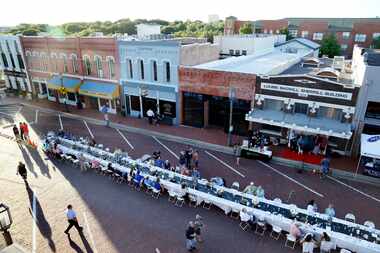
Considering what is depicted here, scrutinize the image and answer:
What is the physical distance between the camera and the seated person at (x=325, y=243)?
1080 cm

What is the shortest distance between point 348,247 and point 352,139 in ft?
32.4

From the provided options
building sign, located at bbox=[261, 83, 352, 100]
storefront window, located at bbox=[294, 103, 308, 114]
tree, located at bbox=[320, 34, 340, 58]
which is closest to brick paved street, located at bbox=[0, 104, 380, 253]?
storefront window, located at bbox=[294, 103, 308, 114]

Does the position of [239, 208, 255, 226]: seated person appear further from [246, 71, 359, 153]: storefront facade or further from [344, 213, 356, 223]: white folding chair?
[246, 71, 359, 153]: storefront facade

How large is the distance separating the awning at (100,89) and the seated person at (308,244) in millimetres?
22126

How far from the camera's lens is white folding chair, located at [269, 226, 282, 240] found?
1191 cm

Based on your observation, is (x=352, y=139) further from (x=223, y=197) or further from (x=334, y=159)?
(x=223, y=197)

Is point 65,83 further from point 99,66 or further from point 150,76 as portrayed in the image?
point 150,76

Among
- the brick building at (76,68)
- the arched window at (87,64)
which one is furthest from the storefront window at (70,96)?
the arched window at (87,64)

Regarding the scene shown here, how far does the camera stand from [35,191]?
15.6 metres

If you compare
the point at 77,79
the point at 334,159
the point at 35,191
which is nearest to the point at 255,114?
the point at 334,159

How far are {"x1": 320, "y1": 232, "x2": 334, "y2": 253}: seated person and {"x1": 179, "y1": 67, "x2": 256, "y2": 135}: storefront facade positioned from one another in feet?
38.3

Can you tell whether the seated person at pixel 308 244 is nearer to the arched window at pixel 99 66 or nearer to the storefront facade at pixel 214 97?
the storefront facade at pixel 214 97

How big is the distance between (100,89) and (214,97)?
1262cm

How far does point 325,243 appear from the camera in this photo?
10828mm
